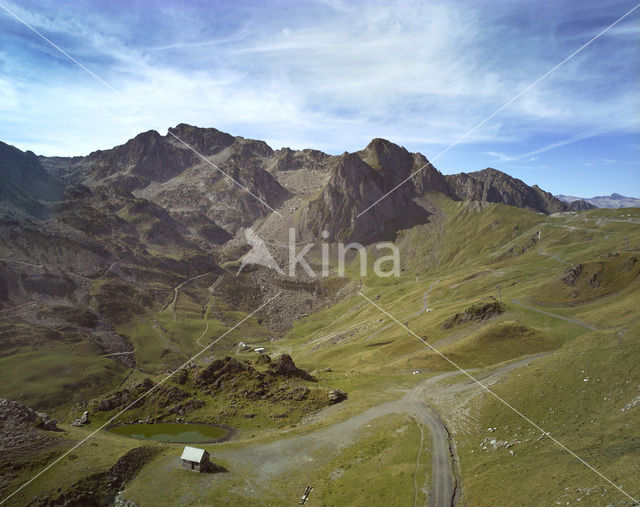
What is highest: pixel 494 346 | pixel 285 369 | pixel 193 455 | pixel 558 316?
pixel 558 316

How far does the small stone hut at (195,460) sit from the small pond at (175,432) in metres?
11.8

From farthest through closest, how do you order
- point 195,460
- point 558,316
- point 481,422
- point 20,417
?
1. point 558,316
2. point 20,417
3. point 481,422
4. point 195,460

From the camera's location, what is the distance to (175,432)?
6650cm

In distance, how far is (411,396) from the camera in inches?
2872

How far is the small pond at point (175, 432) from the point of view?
209 feet

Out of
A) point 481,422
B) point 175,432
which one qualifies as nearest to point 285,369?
point 175,432

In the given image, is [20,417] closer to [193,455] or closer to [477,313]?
[193,455]

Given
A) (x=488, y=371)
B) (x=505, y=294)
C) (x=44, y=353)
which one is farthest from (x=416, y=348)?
(x=44, y=353)

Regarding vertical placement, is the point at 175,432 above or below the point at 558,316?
below

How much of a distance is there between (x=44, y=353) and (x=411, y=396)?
464ft

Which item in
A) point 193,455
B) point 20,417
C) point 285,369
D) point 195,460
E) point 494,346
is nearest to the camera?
point 195,460

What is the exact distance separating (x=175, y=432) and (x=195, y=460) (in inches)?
761

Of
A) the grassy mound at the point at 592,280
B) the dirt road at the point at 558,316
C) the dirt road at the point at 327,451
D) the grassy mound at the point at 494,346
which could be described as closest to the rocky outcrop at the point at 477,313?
the dirt road at the point at 558,316

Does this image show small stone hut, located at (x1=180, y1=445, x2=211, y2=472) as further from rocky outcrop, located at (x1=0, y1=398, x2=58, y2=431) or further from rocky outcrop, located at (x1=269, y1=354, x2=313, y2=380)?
rocky outcrop, located at (x1=269, y1=354, x2=313, y2=380)
